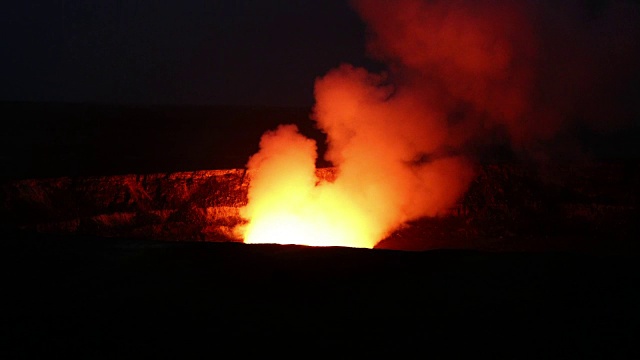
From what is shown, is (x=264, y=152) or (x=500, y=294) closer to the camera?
(x=500, y=294)

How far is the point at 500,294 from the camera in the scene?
418 centimetres

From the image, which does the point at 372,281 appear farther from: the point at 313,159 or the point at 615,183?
the point at 615,183

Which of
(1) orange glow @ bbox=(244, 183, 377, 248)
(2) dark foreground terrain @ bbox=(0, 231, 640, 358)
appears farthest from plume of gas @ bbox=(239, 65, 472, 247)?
(2) dark foreground terrain @ bbox=(0, 231, 640, 358)

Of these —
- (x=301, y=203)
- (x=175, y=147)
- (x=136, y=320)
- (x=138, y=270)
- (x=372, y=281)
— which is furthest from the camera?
(x=175, y=147)

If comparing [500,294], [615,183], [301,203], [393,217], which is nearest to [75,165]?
[301,203]

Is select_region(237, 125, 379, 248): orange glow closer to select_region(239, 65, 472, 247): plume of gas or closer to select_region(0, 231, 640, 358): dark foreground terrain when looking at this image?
select_region(239, 65, 472, 247): plume of gas

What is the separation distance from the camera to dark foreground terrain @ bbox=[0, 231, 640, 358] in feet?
11.2

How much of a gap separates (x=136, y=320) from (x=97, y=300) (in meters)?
0.58

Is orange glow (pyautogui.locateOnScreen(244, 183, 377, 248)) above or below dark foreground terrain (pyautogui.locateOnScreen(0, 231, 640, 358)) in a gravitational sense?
above

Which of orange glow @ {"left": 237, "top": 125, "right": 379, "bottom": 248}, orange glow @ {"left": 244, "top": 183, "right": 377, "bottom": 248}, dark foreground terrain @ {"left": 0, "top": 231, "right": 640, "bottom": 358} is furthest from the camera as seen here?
orange glow @ {"left": 237, "top": 125, "right": 379, "bottom": 248}

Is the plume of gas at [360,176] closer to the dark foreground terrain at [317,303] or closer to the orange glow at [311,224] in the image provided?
the orange glow at [311,224]

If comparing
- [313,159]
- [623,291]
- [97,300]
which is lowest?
[623,291]

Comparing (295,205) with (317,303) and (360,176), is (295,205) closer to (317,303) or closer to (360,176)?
(360,176)

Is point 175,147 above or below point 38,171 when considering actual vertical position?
above
